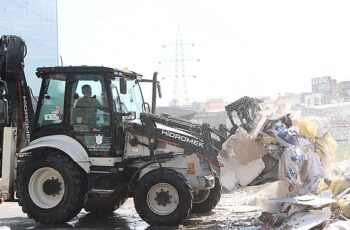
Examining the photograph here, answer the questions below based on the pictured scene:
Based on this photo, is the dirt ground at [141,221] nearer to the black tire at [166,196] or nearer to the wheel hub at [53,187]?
the black tire at [166,196]

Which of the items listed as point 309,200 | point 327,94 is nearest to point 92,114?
point 309,200

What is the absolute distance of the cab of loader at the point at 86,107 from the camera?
8633 millimetres

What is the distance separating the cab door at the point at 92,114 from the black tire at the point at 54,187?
444 mm

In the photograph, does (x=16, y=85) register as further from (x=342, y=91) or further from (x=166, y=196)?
(x=342, y=91)

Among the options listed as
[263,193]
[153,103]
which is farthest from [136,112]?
[263,193]

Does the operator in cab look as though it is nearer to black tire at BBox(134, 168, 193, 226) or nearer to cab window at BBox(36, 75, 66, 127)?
cab window at BBox(36, 75, 66, 127)

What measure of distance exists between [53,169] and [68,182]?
14.9 inches

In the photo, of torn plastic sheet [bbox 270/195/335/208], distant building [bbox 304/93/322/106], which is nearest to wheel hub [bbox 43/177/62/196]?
torn plastic sheet [bbox 270/195/335/208]

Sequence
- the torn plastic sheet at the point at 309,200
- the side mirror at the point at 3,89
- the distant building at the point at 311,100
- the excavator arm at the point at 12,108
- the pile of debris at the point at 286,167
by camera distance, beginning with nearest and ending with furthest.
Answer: the torn plastic sheet at the point at 309,200, the pile of debris at the point at 286,167, the excavator arm at the point at 12,108, the side mirror at the point at 3,89, the distant building at the point at 311,100

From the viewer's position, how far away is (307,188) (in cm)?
820

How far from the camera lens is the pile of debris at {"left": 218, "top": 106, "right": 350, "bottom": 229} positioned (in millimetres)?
7828

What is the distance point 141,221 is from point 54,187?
1639 millimetres

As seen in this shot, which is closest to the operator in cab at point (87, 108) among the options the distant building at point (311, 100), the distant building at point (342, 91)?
the distant building at point (311, 100)

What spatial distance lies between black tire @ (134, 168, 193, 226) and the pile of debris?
2.49ft
